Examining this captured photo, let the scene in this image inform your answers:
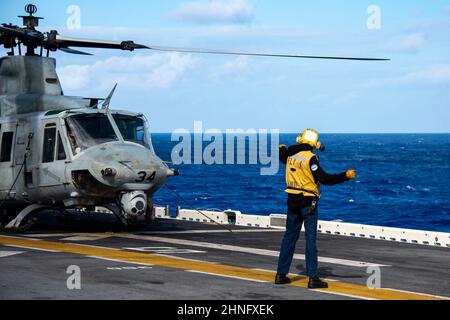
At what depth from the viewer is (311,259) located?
1184 cm

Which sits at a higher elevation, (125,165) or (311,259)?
(125,165)

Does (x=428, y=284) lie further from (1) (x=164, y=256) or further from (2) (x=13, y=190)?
(2) (x=13, y=190)

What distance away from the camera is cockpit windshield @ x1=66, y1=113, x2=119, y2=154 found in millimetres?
19469

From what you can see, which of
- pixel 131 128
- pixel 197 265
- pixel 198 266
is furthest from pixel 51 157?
pixel 198 266

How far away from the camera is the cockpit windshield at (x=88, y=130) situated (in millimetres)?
19469

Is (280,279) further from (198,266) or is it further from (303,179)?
(198,266)

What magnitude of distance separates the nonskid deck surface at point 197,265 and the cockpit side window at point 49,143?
73.0 inches

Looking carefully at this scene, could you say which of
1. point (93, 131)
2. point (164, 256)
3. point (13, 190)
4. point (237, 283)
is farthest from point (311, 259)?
point (13, 190)

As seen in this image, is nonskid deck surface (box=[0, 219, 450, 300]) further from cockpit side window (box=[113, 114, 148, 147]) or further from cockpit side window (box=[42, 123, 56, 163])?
cockpit side window (box=[113, 114, 148, 147])

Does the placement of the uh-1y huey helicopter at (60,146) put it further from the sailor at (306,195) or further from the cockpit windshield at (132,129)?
the sailor at (306,195)

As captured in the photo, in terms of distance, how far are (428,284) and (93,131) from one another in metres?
9.53

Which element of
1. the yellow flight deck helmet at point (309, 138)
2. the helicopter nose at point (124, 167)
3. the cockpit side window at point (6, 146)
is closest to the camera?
the yellow flight deck helmet at point (309, 138)

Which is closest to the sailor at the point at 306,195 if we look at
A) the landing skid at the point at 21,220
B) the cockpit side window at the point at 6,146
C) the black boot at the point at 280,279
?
the black boot at the point at 280,279

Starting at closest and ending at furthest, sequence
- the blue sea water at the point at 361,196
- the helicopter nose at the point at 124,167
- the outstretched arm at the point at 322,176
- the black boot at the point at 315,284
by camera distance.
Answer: the outstretched arm at the point at 322,176 < the black boot at the point at 315,284 < the helicopter nose at the point at 124,167 < the blue sea water at the point at 361,196
